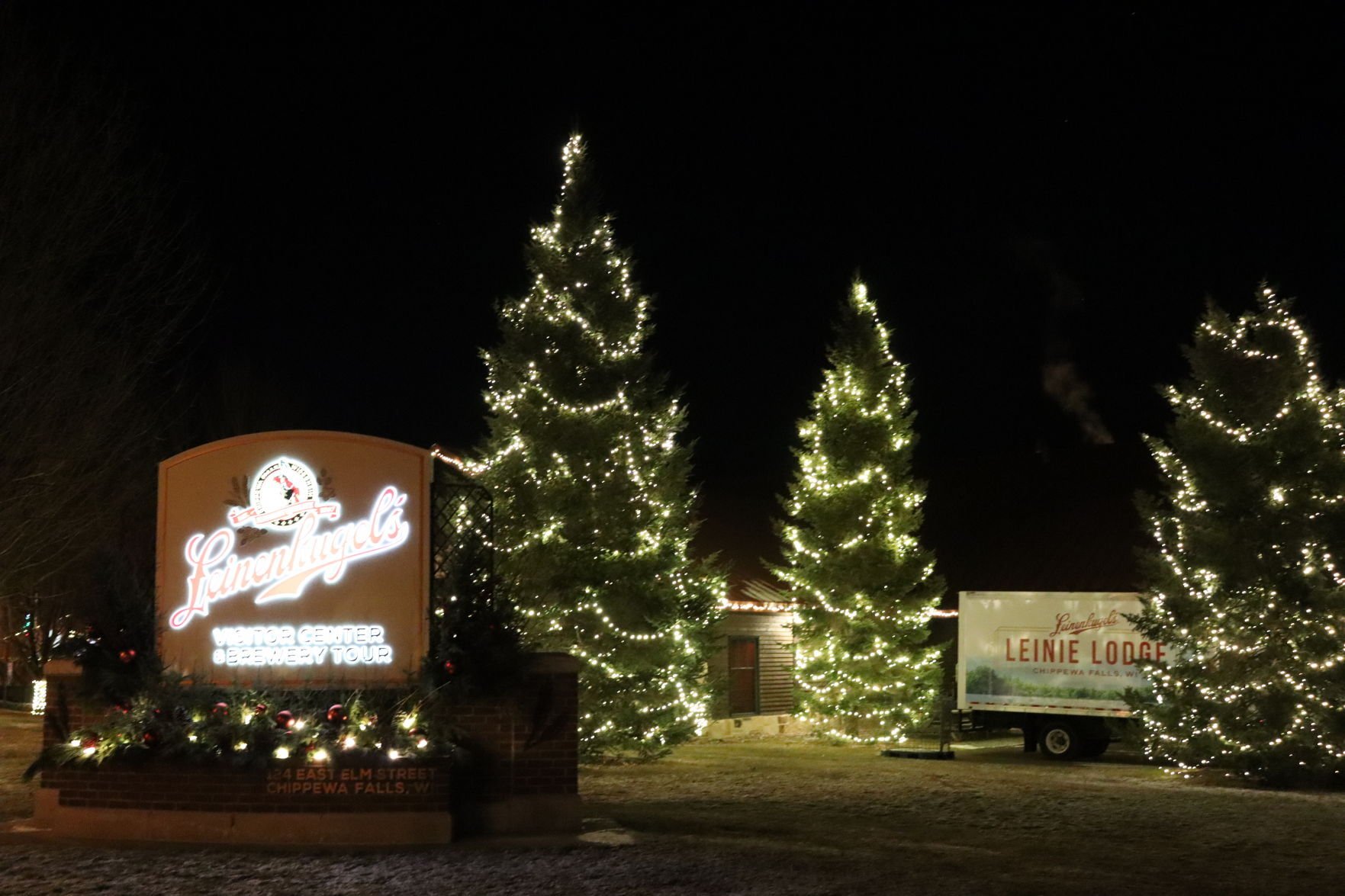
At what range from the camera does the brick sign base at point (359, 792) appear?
12.4 metres

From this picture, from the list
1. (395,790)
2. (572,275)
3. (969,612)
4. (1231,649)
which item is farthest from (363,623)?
(969,612)

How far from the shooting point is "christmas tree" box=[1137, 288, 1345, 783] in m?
20.2

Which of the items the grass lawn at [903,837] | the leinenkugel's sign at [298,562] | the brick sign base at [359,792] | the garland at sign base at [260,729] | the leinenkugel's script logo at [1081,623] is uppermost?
the leinenkugel's sign at [298,562]

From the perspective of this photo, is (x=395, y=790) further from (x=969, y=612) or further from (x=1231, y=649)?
(x=969, y=612)

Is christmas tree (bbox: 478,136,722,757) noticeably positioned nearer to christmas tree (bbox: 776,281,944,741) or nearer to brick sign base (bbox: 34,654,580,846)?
christmas tree (bbox: 776,281,944,741)

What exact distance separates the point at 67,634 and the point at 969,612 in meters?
16.8

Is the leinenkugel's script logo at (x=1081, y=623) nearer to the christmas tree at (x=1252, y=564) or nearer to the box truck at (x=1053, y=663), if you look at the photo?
the box truck at (x=1053, y=663)

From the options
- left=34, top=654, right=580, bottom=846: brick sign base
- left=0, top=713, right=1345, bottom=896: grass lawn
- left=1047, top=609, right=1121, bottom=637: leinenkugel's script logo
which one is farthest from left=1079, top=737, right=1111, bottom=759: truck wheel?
left=34, top=654, right=580, bottom=846: brick sign base

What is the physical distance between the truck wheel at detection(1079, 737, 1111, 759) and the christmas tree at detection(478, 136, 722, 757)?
727 cm

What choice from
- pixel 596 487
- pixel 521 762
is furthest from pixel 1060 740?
pixel 521 762

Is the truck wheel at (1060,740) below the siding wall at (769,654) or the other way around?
below

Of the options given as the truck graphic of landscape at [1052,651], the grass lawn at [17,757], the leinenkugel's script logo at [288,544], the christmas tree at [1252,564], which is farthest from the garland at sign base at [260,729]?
the truck graphic of landscape at [1052,651]

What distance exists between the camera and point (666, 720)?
70.0 ft

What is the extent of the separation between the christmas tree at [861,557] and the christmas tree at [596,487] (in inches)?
229
